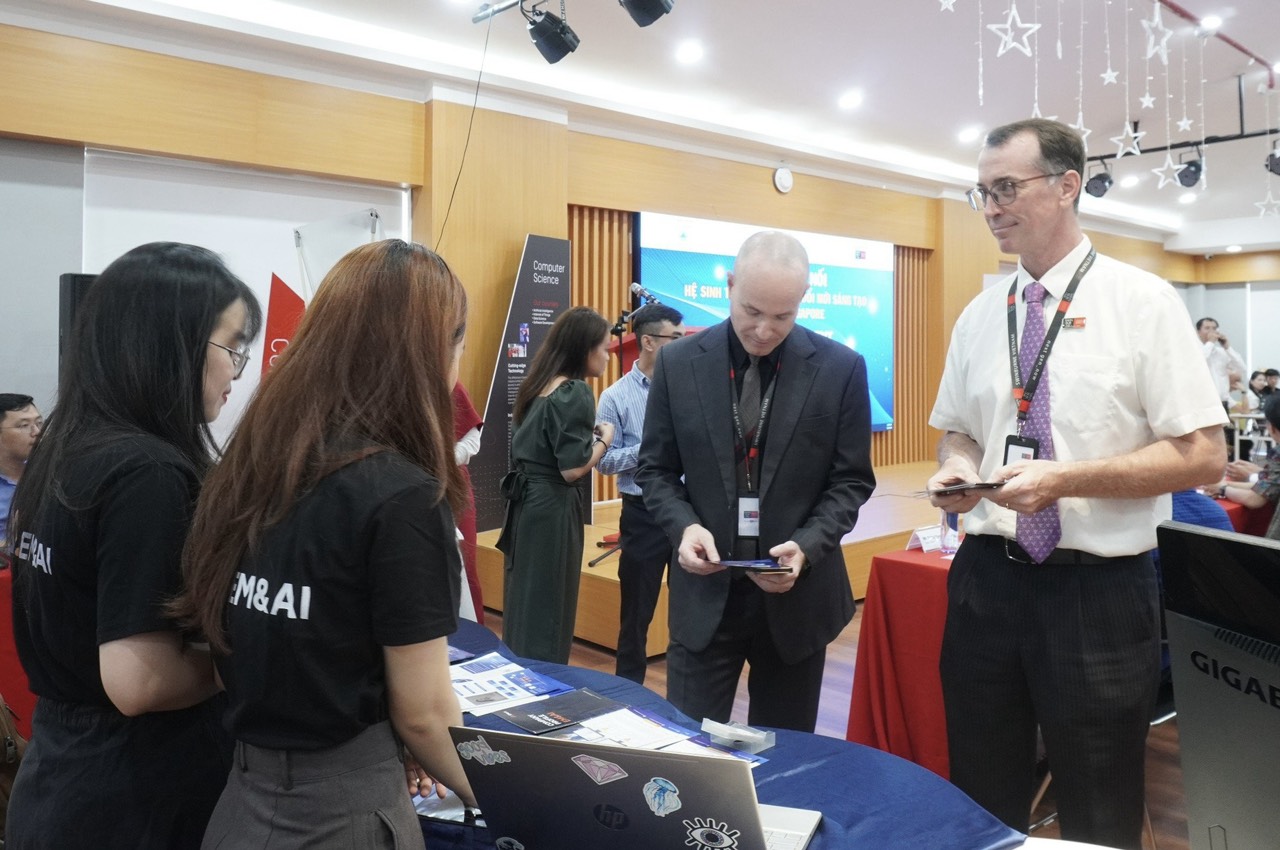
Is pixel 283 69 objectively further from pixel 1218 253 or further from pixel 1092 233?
pixel 1218 253

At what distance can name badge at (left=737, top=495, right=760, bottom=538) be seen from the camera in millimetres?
2078

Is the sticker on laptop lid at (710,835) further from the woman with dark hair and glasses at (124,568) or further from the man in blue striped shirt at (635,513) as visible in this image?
the man in blue striped shirt at (635,513)

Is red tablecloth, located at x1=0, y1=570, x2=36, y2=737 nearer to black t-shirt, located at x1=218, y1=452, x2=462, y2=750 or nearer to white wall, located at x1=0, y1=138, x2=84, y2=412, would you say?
black t-shirt, located at x1=218, y1=452, x2=462, y2=750

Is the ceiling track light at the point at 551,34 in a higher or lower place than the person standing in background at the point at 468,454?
higher

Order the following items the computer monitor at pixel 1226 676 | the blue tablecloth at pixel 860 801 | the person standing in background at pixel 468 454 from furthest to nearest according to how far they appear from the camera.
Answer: the person standing in background at pixel 468 454 → the blue tablecloth at pixel 860 801 → the computer monitor at pixel 1226 676

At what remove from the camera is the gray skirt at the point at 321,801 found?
3.64 ft

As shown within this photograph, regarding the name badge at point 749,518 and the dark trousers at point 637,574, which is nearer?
the name badge at point 749,518

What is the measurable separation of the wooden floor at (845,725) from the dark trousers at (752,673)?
1.03 m

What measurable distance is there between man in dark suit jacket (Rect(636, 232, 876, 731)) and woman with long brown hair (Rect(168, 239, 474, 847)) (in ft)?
3.05

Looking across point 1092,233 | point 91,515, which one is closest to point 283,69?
point 91,515

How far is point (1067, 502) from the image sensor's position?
1.67 m

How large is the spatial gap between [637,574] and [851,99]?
5429mm

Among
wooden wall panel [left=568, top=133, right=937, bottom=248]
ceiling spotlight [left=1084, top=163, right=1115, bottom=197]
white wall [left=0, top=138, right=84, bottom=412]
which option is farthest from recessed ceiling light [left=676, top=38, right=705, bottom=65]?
ceiling spotlight [left=1084, top=163, right=1115, bottom=197]

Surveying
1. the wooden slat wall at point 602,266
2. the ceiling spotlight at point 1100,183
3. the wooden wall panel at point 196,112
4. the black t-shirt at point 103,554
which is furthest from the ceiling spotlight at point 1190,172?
the black t-shirt at point 103,554
